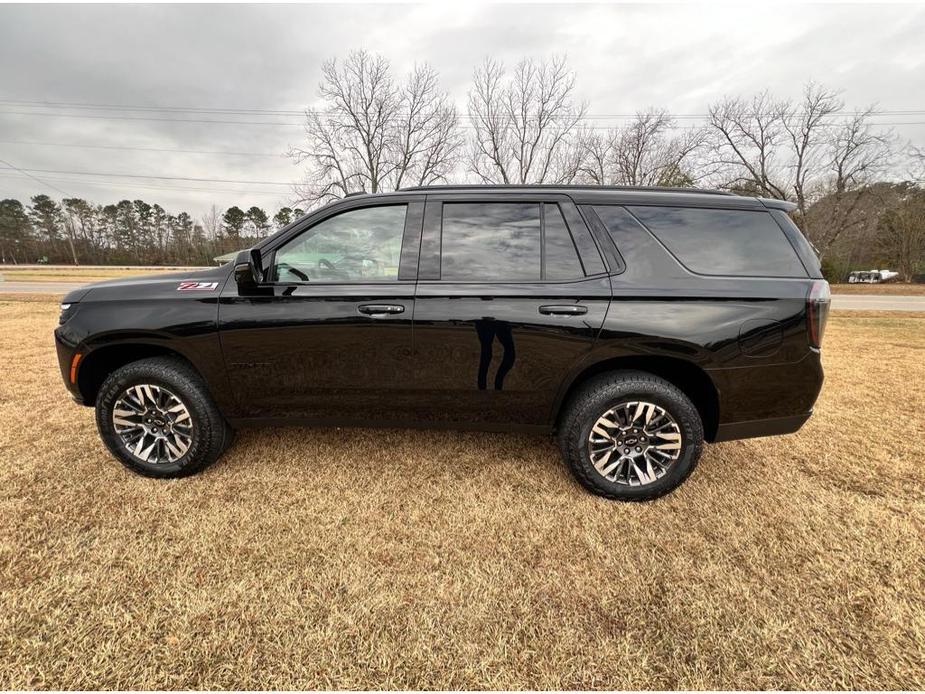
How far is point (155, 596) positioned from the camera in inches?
67.1

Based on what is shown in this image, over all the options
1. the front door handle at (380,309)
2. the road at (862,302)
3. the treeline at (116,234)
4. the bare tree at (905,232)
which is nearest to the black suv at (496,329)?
the front door handle at (380,309)

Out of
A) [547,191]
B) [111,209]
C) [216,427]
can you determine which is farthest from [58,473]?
[111,209]

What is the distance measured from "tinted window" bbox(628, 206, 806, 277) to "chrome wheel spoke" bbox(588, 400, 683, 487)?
A: 0.90 meters

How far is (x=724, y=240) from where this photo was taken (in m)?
2.29

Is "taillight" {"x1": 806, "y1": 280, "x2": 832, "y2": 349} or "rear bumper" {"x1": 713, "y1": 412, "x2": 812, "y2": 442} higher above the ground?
"taillight" {"x1": 806, "y1": 280, "x2": 832, "y2": 349}

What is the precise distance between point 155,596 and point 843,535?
3.37m

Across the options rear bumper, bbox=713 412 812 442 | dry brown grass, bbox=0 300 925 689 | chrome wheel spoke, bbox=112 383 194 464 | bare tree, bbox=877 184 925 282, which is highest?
bare tree, bbox=877 184 925 282

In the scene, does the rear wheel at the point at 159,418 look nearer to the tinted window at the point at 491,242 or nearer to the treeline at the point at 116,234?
the tinted window at the point at 491,242

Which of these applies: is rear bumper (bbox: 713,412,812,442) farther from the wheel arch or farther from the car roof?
the wheel arch

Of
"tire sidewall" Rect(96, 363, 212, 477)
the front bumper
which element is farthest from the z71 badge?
the front bumper

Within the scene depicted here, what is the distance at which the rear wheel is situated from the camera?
8.15 feet

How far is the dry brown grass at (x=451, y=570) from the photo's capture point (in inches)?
57.4

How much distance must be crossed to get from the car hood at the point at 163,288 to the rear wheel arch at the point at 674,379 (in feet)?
7.42

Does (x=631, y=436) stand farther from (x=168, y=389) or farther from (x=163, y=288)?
(x=163, y=288)
